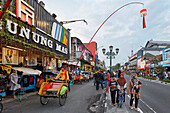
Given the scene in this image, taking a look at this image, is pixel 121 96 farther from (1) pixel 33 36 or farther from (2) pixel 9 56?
(1) pixel 33 36

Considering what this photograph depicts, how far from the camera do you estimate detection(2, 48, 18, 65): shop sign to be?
1027 centimetres

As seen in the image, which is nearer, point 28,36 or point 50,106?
point 50,106

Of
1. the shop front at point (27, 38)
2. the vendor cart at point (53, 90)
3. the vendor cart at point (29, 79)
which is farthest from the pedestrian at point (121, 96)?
the vendor cart at point (29, 79)

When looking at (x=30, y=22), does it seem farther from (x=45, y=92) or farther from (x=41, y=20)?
(x=45, y=92)

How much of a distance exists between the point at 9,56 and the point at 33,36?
9.44ft

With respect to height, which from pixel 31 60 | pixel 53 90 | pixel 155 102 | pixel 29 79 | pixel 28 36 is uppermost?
pixel 28 36

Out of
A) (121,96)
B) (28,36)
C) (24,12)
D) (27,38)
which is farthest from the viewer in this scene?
(28,36)

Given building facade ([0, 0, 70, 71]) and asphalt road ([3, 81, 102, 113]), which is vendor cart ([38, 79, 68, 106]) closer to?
asphalt road ([3, 81, 102, 113])

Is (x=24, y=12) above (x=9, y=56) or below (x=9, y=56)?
above

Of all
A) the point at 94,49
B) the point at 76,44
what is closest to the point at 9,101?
the point at 76,44

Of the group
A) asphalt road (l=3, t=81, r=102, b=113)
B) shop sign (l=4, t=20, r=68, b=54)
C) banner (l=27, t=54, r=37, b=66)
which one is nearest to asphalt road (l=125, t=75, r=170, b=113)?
asphalt road (l=3, t=81, r=102, b=113)

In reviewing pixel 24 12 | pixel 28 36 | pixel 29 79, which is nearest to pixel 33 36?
pixel 28 36

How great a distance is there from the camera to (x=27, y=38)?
37.8 feet

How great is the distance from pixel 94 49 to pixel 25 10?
196 ft
